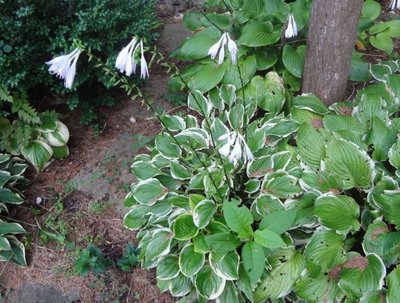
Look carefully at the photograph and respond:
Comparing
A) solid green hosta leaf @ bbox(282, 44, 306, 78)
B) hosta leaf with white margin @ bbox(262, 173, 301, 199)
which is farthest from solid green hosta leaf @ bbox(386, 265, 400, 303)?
solid green hosta leaf @ bbox(282, 44, 306, 78)

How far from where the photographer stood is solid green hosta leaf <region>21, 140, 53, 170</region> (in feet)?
10.4

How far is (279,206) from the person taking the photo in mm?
2477

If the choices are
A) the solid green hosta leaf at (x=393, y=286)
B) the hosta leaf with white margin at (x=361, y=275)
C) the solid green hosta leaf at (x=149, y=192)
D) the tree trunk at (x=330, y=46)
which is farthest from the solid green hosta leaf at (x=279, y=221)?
the tree trunk at (x=330, y=46)

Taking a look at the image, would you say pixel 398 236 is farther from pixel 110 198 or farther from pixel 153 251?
pixel 110 198

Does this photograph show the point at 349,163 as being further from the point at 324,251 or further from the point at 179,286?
the point at 179,286

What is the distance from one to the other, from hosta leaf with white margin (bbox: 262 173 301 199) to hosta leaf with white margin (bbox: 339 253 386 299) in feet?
1.59

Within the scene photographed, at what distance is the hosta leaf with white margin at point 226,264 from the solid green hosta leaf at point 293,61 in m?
1.51

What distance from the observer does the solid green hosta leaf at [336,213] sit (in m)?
2.27

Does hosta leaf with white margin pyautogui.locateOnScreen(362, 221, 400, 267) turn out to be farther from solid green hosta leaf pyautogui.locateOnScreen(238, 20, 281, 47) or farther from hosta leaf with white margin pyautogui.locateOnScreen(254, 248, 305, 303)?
solid green hosta leaf pyautogui.locateOnScreen(238, 20, 281, 47)

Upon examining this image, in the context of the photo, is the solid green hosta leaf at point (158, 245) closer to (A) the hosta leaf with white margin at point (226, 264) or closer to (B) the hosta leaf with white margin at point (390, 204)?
(A) the hosta leaf with white margin at point (226, 264)

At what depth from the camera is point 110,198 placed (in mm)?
3166

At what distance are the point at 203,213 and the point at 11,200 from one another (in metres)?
1.41

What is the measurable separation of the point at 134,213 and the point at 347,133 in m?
1.36

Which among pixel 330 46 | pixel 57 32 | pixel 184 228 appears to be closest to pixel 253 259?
pixel 184 228
